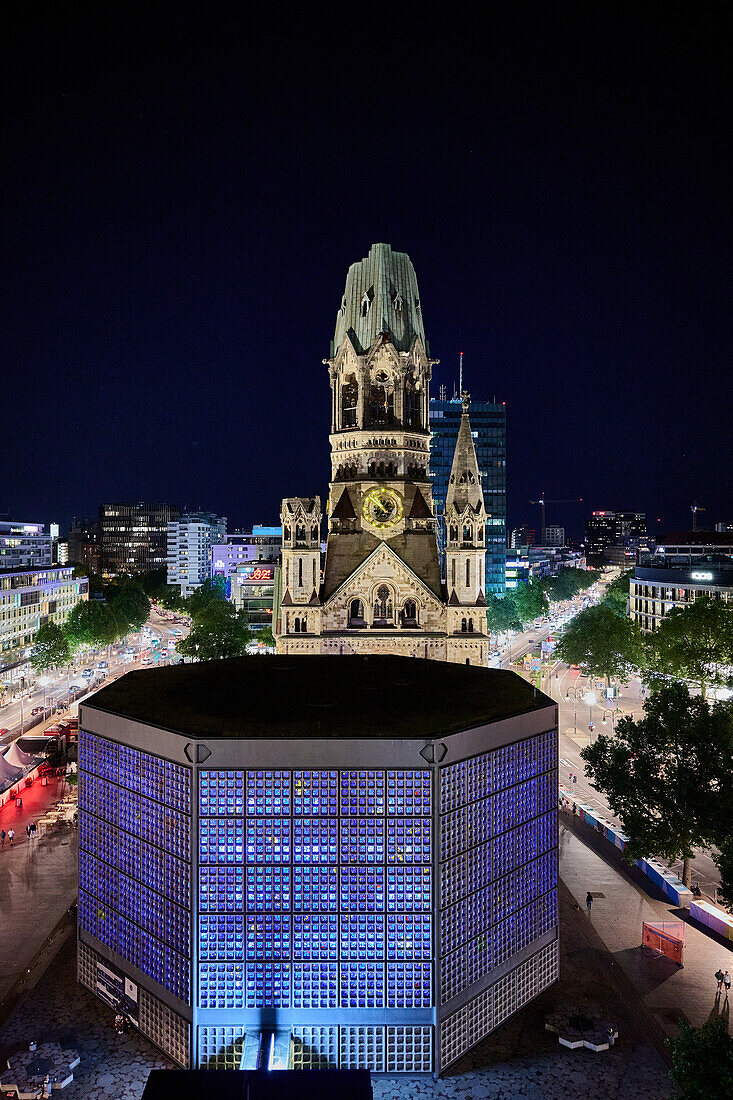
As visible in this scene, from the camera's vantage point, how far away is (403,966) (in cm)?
2970

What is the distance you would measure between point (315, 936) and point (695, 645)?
54.9 metres

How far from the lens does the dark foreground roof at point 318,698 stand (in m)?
30.9

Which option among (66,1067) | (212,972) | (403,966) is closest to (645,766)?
(403,966)

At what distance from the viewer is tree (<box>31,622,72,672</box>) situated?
9912cm

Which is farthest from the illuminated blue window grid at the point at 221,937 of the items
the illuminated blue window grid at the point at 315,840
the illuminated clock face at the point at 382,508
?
the illuminated clock face at the point at 382,508

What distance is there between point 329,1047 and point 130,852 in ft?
35.2

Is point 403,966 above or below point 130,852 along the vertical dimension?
below

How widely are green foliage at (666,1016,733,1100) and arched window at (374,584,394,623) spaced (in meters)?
43.9

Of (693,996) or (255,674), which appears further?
(255,674)

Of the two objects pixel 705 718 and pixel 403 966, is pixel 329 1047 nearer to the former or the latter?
pixel 403 966

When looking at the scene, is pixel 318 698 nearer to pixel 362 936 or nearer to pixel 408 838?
pixel 408 838

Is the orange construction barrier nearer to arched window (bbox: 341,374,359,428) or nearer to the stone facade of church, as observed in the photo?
the stone facade of church

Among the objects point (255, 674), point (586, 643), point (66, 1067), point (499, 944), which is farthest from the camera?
point (586, 643)

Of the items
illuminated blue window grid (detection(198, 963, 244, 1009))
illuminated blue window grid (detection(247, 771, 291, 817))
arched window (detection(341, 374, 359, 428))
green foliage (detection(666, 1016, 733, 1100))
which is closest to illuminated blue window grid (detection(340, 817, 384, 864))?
illuminated blue window grid (detection(247, 771, 291, 817))
